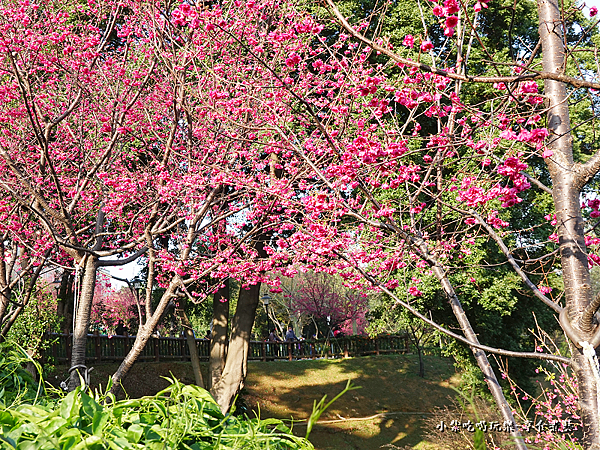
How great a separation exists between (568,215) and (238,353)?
9.59m

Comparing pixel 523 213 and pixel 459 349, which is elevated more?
pixel 523 213

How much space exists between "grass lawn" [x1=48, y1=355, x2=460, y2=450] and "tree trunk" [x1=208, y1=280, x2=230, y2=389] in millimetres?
1991

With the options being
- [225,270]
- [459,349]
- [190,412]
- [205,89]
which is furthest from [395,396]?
[190,412]

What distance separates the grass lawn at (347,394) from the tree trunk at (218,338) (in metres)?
1.99

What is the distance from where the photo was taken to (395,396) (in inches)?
736

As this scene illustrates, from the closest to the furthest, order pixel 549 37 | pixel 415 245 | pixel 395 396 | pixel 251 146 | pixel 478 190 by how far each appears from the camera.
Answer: pixel 549 37 → pixel 415 245 → pixel 478 190 → pixel 251 146 → pixel 395 396

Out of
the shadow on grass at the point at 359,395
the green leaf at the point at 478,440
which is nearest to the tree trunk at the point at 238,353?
the shadow on grass at the point at 359,395

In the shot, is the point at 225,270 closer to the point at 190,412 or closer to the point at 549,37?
the point at 549,37

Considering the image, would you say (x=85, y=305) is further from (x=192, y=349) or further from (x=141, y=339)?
(x=192, y=349)

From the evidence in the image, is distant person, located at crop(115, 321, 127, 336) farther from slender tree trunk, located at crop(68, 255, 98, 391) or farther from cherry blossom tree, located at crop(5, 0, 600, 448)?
slender tree trunk, located at crop(68, 255, 98, 391)

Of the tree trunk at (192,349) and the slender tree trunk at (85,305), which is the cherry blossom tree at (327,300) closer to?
the tree trunk at (192,349)

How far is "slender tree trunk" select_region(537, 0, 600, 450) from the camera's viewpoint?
258cm

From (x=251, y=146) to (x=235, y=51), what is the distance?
1708mm

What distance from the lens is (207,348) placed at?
20859 mm
